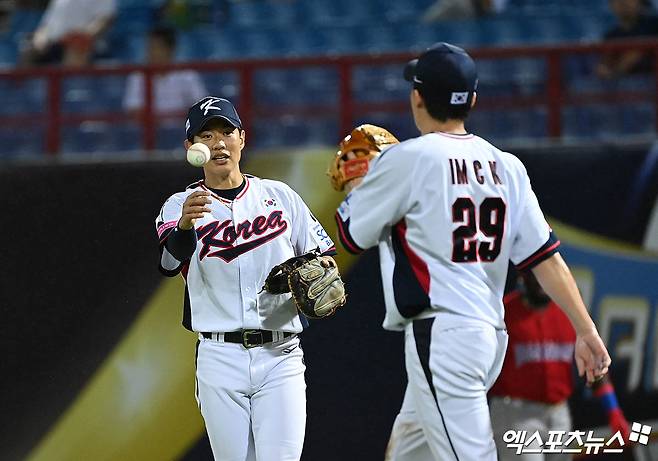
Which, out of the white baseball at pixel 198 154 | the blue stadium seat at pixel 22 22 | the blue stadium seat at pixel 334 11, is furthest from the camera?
the blue stadium seat at pixel 22 22

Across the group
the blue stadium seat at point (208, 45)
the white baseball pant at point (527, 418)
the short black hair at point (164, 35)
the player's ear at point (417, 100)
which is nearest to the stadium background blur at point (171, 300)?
the white baseball pant at point (527, 418)

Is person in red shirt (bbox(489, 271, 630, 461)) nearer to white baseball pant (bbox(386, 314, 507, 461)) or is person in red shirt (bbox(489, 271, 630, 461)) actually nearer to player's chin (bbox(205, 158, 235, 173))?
player's chin (bbox(205, 158, 235, 173))

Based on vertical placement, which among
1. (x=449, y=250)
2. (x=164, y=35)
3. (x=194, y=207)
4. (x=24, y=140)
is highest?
(x=164, y=35)

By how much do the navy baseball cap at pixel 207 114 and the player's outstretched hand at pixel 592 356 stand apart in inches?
63.4

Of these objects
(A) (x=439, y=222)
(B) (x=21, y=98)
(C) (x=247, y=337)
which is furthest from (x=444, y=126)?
(B) (x=21, y=98)

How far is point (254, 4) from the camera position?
1055cm

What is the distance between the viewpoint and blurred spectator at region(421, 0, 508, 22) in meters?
9.58

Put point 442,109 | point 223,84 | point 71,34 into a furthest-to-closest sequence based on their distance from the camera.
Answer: point 71,34 → point 223,84 → point 442,109

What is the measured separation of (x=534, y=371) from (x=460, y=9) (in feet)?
13.9

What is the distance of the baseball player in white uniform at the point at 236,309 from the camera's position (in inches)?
176

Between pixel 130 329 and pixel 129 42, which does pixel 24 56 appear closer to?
pixel 129 42

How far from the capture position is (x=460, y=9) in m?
9.58

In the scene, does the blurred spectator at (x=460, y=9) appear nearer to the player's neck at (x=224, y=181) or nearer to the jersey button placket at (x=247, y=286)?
the player's neck at (x=224, y=181)

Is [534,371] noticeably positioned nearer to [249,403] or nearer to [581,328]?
[249,403]
